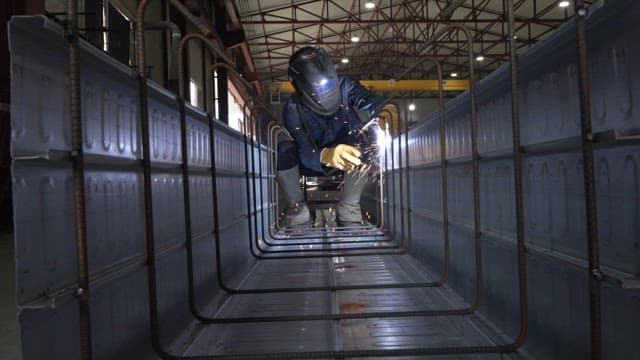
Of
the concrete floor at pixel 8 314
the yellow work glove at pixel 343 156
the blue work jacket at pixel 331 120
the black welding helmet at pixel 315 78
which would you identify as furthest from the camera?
the blue work jacket at pixel 331 120

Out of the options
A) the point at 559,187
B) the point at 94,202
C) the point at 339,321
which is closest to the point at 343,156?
the point at 339,321

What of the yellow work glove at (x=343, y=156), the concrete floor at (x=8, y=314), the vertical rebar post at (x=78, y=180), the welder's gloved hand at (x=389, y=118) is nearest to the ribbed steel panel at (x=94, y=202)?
the vertical rebar post at (x=78, y=180)

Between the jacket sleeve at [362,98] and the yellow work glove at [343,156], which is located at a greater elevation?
the jacket sleeve at [362,98]

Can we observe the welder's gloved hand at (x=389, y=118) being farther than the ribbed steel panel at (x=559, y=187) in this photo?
Yes

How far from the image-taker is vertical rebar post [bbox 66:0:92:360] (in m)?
2.18

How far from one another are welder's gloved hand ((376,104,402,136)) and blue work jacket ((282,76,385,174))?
0.82ft

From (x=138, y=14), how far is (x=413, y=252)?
475cm

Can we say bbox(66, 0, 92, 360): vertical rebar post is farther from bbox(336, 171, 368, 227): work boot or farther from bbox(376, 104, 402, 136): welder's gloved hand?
bbox(336, 171, 368, 227): work boot

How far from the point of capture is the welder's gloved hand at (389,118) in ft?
25.1

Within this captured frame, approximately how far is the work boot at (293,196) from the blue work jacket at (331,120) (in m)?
1.25

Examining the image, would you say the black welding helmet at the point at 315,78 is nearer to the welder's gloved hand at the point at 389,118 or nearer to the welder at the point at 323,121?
the welder at the point at 323,121

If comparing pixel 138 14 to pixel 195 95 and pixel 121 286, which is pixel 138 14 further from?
pixel 195 95

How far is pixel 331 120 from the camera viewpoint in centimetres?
771

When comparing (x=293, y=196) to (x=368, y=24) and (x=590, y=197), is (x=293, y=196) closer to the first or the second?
(x=590, y=197)
